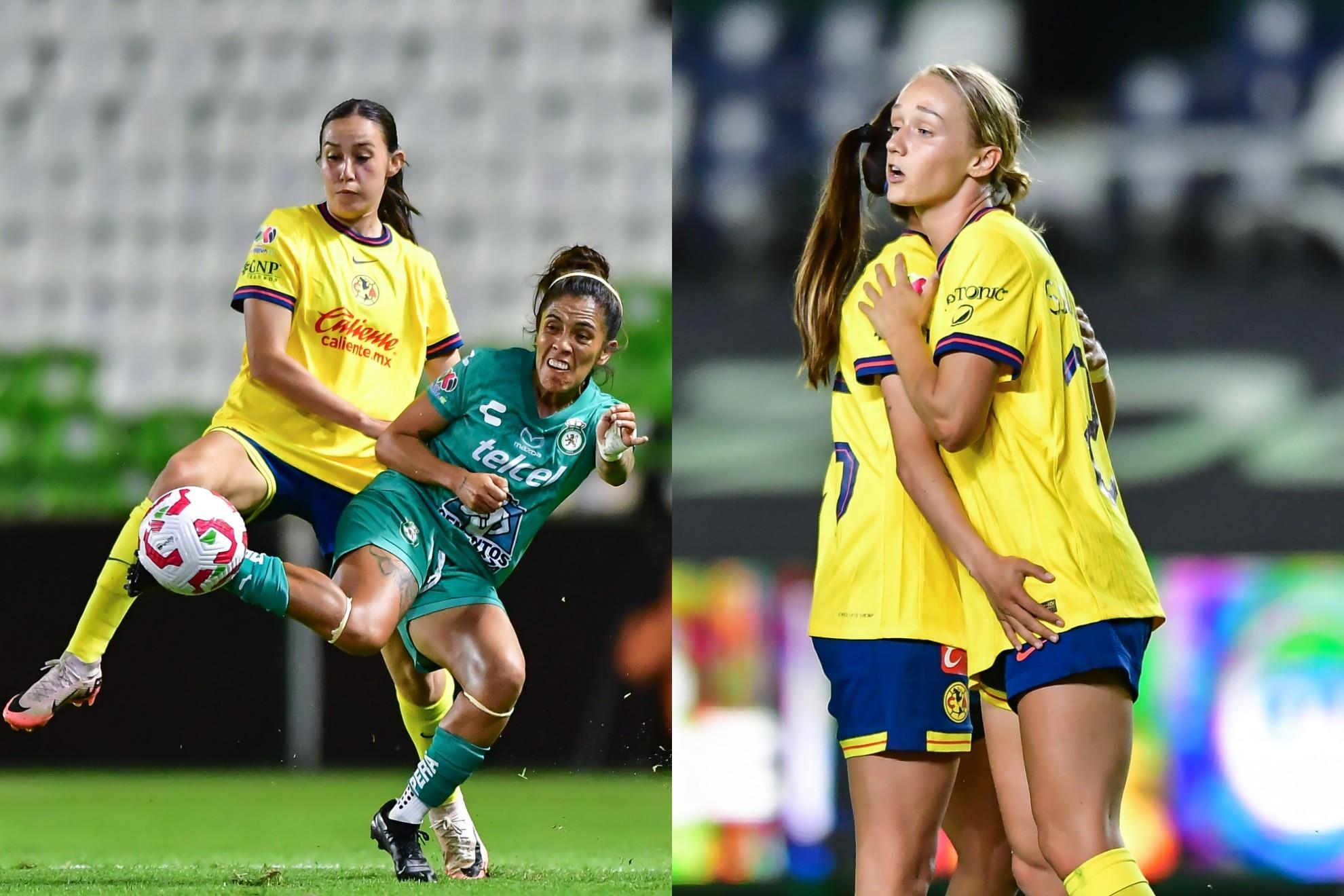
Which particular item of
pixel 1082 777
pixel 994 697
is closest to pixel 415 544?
pixel 994 697

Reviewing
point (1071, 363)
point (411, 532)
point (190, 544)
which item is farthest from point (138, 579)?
point (1071, 363)

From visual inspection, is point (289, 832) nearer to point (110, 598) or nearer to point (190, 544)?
point (110, 598)

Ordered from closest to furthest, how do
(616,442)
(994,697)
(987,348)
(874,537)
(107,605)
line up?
1. (987,348)
2. (994,697)
3. (874,537)
4. (616,442)
5. (107,605)

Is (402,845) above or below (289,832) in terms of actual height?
above

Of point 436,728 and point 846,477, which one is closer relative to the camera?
point 846,477

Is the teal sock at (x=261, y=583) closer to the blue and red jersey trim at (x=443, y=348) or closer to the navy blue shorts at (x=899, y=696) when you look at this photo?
the blue and red jersey trim at (x=443, y=348)

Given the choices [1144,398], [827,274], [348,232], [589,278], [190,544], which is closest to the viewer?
[827,274]

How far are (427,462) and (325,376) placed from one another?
43cm

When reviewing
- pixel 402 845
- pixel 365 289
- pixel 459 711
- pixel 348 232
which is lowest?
pixel 402 845

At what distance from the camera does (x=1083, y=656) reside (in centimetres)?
197

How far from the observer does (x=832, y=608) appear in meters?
2.28

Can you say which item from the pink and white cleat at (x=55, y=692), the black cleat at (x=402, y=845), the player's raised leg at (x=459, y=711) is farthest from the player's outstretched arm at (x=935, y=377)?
the pink and white cleat at (x=55, y=692)

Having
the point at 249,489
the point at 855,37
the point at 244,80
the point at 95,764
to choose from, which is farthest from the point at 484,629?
the point at 95,764

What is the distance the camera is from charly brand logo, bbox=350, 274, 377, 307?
153 inches
